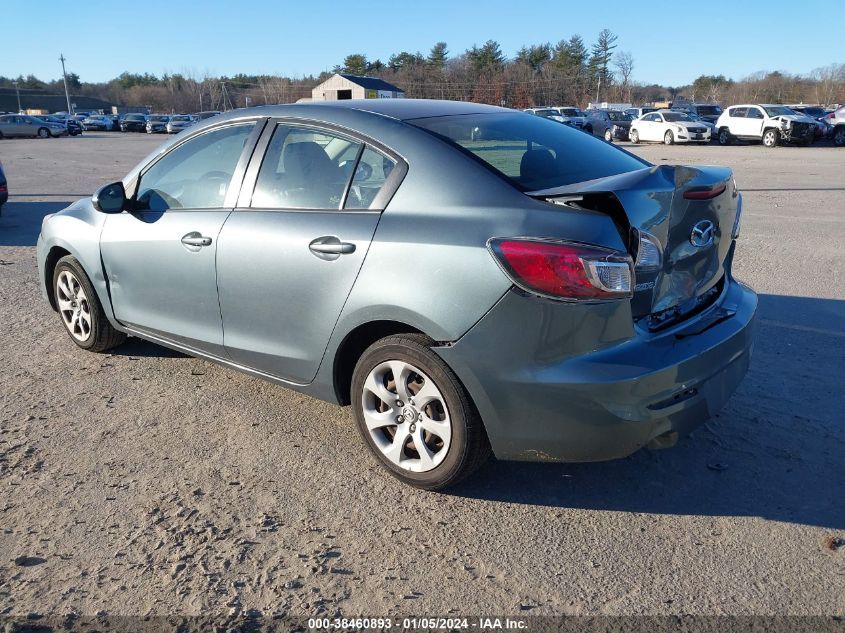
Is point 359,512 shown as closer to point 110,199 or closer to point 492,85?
point 110,199

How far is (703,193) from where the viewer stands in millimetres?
3186

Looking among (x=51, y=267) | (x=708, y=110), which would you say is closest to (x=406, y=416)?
(x=51, y=267)

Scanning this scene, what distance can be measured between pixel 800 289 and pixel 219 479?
Answer: 5385mm

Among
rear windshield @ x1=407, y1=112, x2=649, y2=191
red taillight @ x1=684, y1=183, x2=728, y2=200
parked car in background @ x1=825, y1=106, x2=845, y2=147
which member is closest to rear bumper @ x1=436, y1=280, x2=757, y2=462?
red taillight @ x1=684, y1=183, x2=728, y2=200

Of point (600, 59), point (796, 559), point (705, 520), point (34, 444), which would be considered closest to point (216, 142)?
point (34, 444)

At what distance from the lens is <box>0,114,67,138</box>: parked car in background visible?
50781mm

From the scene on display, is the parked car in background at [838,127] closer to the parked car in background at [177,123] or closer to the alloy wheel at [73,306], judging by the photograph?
the alloy wheel at [73,306]

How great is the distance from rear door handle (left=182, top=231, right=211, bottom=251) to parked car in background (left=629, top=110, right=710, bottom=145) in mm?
32576

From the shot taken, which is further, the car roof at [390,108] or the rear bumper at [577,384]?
the car roof at [390,108]

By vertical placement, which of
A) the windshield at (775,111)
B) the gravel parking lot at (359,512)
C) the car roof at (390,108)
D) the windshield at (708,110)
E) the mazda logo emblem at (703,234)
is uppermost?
the car roof at (390,108)

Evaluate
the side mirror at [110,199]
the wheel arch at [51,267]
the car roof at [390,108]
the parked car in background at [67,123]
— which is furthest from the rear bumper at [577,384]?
the parked car in background at [67,123]

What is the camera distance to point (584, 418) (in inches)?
112

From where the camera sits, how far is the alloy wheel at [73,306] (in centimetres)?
504

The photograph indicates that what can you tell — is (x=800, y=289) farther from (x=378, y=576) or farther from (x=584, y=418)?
(x=378, y=576)
